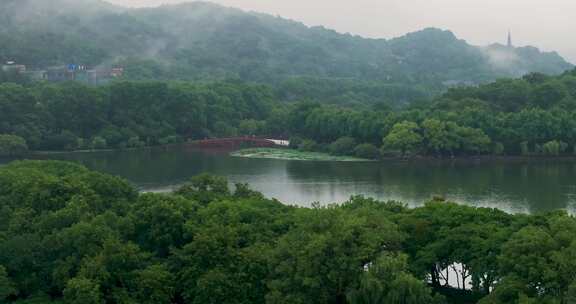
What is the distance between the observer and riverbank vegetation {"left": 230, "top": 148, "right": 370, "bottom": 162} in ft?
148

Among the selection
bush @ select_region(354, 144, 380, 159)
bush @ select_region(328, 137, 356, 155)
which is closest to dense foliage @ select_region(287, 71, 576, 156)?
bush @ select_region(328, 137, 356, 155)

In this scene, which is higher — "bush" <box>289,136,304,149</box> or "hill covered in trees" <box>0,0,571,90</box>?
"hill covered in trees" <box>0,0,571,90</box>

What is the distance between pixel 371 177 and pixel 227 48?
67.6 meters

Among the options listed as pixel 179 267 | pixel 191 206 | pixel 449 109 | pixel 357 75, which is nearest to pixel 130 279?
pixel 179 267

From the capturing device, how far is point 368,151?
148 feet

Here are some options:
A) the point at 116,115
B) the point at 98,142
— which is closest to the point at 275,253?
the point at 98,142

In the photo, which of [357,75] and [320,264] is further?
[357,75]

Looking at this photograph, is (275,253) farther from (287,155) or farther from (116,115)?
(116,115)

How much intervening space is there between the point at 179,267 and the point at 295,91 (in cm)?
5561

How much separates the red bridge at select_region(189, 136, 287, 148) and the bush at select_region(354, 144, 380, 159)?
23.9 ft

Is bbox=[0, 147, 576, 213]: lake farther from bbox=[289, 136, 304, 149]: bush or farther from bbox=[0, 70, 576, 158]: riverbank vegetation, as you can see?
bbox=[289, 136, 304, 149]: bush

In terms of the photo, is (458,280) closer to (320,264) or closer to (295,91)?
(320,264)

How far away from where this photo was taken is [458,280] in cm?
1981

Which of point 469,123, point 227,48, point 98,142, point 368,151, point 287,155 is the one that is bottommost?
point 287,155
